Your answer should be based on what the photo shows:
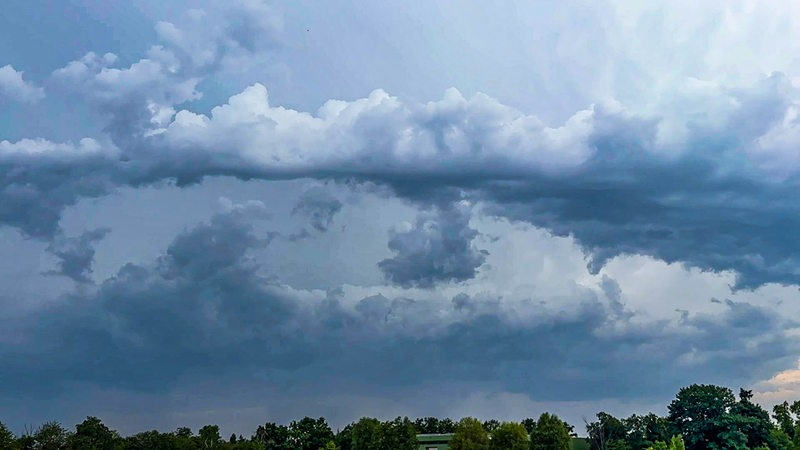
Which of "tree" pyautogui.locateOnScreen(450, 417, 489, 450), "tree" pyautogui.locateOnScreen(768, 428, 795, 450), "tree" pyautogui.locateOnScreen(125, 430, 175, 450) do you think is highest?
"tree" pyautogui.locateOnScreen(125, 430, 175, 450)

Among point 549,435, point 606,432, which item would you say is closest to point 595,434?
point 606,432

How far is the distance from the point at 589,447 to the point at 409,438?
30478 millimetres

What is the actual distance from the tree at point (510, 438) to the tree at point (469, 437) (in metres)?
1.01

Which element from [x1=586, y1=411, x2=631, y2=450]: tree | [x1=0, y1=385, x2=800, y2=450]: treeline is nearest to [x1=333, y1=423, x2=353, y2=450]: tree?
[x1=0, y1=385, x2=800, y2=450]: treeline

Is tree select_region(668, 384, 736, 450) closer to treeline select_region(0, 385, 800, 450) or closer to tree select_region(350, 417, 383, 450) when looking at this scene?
Answer: treeline select_region(0, 385, 800, 450)

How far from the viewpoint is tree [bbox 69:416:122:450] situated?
108m

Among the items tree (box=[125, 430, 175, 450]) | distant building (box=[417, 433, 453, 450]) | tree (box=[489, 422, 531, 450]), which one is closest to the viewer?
tree (box=[489, 422, 531, 450])

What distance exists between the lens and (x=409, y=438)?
9881cm

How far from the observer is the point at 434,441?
115 m

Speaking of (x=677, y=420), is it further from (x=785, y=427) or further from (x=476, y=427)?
(x=476, y=427)

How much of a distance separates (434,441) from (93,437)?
40.7 metres

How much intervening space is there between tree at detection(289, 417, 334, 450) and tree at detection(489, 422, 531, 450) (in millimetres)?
25809

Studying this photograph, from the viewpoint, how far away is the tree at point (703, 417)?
351ft

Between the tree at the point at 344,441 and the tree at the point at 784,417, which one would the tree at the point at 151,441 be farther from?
the tree at the point at 784,417
